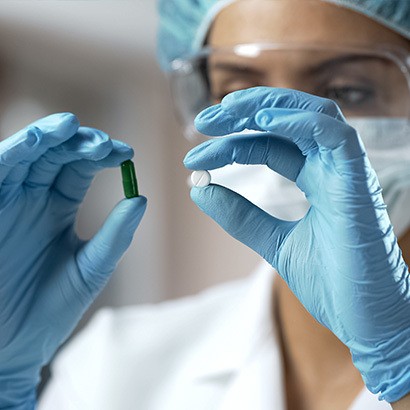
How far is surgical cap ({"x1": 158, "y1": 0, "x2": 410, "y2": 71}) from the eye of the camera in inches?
48.5

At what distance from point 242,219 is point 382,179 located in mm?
446

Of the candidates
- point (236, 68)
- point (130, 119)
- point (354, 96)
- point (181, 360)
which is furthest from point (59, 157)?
point (130, 119)

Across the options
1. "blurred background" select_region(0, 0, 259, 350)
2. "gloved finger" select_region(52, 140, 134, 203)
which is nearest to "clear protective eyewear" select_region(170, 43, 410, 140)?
"gloved finger" select_region(52, 140, 134, 203)

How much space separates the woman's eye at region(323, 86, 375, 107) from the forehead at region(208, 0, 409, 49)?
0.09 metres

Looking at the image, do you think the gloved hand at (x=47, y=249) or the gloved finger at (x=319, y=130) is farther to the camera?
the gloved hand at (x=47, y=249)

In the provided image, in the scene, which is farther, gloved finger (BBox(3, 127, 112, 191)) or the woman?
gloved finger (BBox(3, 127, 112, 191))

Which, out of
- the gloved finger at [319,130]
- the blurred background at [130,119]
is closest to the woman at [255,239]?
the gloved finger at [319,130]

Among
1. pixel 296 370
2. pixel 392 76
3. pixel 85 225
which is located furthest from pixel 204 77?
pixel 85 225

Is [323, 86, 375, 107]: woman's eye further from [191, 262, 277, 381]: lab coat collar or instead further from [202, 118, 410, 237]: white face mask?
[191, 262, 277, 381]: lab coat collar

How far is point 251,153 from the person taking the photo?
0.84 meters

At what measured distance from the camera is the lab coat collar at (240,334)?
1.42 metres

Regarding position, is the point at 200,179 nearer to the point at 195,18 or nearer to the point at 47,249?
the point at 47,249

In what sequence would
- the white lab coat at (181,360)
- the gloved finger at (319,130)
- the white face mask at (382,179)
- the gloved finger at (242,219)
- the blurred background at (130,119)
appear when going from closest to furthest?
the gloved finger at (319,130)
the gloved finger at (242,219)
the white face mask at (382,179)
the white lab coat at (181,360)
the blurred background at (130,119)

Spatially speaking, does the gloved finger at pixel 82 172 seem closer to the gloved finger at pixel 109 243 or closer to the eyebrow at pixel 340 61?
the gloved finger at pixel 109 243
